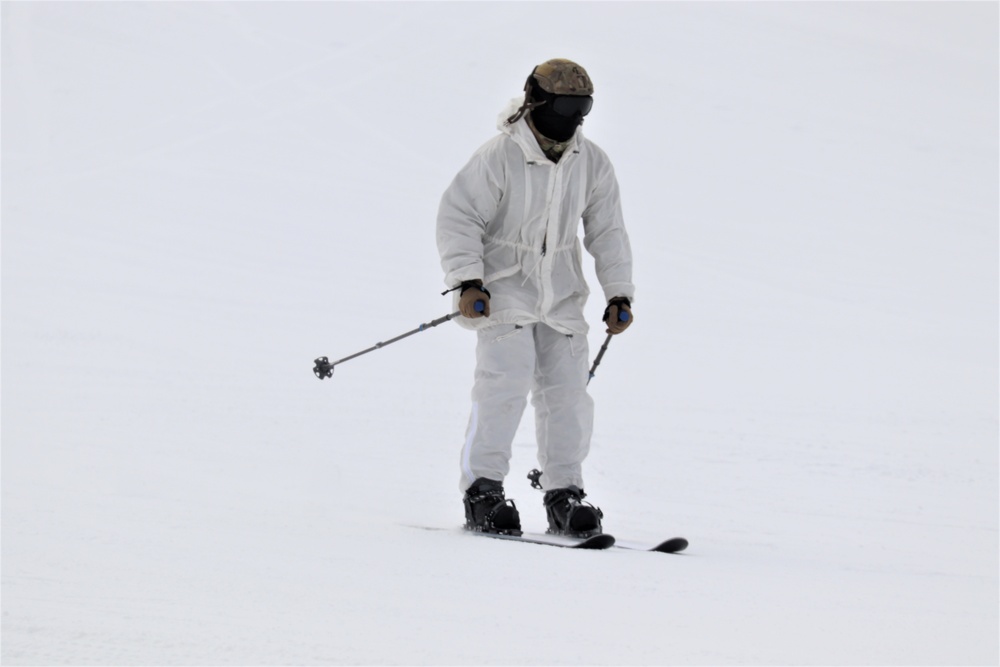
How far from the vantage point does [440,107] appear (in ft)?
59.0

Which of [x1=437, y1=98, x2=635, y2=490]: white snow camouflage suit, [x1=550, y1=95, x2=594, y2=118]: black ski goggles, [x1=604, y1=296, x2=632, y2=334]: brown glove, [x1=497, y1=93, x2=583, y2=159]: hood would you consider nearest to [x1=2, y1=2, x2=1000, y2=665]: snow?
[x1=437, y1=98, x2=635, y2=490]: white snow camouflage suit

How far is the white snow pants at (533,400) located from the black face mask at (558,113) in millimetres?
710

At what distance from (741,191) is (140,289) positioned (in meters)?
7.75

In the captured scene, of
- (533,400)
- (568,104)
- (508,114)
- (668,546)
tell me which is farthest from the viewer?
(533,400)

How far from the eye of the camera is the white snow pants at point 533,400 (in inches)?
175

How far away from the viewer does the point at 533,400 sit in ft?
15.5

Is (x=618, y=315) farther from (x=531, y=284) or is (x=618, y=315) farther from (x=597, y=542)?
(x=597, y=542)

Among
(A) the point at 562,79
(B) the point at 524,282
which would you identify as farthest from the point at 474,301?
(A) the point at 562,79

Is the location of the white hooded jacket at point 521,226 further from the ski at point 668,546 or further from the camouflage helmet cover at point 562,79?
the ski at point 668,546

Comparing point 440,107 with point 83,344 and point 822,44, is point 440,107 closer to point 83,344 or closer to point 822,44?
point 822,44

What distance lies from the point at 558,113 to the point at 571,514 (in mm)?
1426

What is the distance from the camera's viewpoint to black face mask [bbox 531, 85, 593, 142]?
14.2 feet

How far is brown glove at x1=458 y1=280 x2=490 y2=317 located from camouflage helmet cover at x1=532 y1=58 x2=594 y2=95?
0.74 meters

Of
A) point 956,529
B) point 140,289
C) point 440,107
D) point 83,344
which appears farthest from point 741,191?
point 956,529
